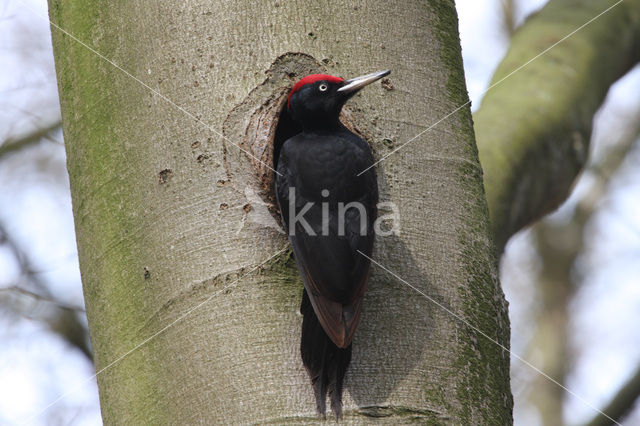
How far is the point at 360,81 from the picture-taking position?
6.49 ft

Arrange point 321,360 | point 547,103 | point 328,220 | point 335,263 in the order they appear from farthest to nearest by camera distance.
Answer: point 547,103, point 328,220, point 335,263, point 321,360

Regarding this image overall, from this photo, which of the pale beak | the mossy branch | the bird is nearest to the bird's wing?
the bird

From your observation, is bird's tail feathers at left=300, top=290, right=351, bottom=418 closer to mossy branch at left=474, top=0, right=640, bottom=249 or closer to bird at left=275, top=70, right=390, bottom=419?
bird at left=275, top=70, right=390, bottom=419

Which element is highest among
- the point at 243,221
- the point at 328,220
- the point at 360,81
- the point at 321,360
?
the point at 360,81

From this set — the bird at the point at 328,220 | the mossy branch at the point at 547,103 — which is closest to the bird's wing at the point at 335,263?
the bird at the point at 328,220

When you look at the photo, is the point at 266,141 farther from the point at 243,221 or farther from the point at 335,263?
the point at 335,263

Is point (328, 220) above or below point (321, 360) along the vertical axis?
above

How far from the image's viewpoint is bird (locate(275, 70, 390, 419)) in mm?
1693

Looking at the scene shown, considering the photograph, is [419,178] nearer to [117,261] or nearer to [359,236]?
[359,236]

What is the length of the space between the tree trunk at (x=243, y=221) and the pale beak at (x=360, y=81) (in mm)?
39

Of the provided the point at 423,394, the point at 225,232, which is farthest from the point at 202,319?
the point at 423,394

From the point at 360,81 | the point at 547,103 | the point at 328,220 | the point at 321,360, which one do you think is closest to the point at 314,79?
the point at 360,81

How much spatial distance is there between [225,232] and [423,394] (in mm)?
615

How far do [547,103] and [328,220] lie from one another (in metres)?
1.51
